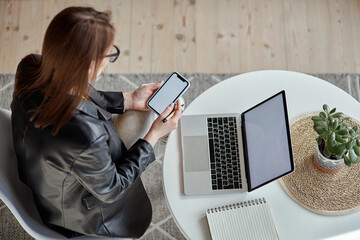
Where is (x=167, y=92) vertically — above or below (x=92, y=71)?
below

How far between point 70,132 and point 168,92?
57 cm

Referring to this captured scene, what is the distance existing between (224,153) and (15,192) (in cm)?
71

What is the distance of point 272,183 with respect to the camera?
140 cm

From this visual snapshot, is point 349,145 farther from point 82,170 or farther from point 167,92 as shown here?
point 82,170

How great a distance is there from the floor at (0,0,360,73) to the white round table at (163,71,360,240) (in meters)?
0.77

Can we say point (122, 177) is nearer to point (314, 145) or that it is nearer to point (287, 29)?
point (314, 145)

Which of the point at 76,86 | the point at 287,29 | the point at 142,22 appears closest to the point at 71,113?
the point at 76,86

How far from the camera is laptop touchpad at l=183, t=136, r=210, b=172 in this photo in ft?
4.67

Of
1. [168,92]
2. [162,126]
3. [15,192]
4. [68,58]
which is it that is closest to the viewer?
[68,58]

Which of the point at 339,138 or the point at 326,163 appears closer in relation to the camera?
the point at 339,138

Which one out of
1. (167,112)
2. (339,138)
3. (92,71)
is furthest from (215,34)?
(92,71)

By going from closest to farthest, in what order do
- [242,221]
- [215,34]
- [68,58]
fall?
[68,58]
[242,221]
[215,34]

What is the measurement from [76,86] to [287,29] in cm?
172

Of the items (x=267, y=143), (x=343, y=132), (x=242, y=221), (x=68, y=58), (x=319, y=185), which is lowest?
(x=242, y=221)
